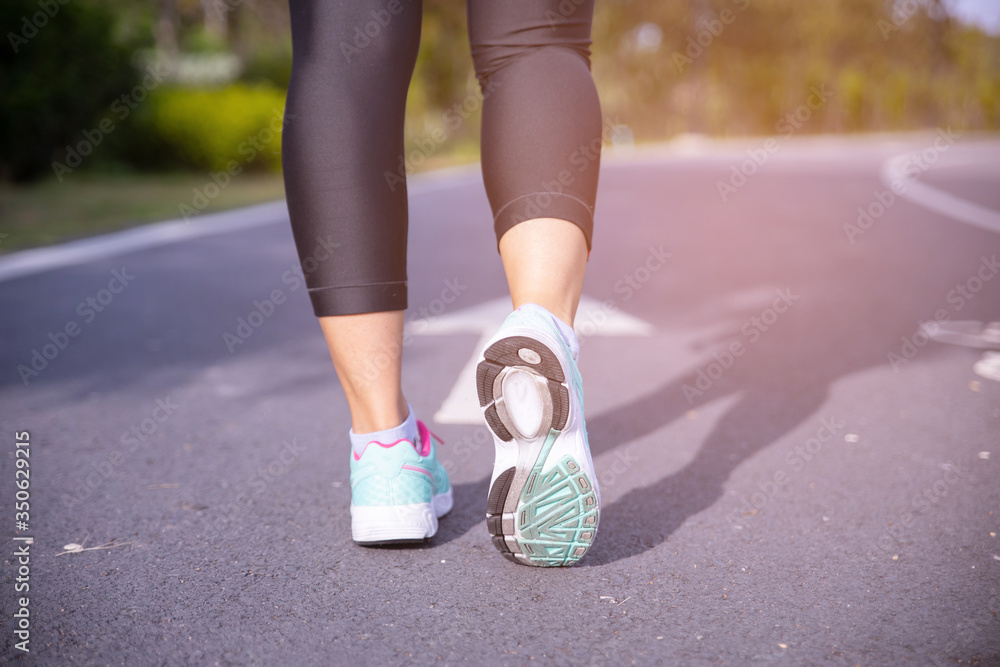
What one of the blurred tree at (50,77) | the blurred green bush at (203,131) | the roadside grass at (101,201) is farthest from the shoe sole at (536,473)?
the blurred green bush at (203,131)

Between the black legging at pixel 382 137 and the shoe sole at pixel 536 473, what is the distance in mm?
282

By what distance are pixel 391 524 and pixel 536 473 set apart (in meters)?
0.29

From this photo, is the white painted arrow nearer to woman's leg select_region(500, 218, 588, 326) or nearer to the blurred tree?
woman's leg select_region(500, 218, 588, 326)

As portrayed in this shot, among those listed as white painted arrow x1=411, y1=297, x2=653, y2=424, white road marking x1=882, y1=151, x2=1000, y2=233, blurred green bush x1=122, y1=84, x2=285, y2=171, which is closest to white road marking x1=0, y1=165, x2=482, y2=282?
white painted arrow x1=411, y1=297, x2=653, y2=424

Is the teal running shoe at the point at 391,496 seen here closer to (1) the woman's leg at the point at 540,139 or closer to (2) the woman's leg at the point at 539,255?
(2) the woman's leg at the point at 539,255

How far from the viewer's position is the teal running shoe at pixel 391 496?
152 centimetres

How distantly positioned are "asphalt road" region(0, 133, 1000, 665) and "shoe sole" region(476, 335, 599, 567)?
0.09 meters

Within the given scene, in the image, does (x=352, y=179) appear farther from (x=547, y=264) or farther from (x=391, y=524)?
(x=391, y=524)

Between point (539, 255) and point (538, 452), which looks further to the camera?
point (539, 255)

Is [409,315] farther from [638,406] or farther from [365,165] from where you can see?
[365,165]

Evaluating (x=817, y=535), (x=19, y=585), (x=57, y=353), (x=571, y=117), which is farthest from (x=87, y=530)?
(x=57, y=353)

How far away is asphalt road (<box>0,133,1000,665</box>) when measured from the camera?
1.26 meters

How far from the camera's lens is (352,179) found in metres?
1.52

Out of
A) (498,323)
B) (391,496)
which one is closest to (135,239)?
(498,323)
